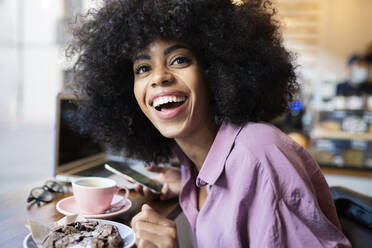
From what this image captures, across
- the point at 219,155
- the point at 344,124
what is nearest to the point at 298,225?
the point at 219,155

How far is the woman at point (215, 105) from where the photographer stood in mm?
812

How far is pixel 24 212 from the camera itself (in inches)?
41.3

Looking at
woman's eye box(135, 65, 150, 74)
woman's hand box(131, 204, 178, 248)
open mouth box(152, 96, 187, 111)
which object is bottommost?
woman's hand box(131, 204, 178, 248)

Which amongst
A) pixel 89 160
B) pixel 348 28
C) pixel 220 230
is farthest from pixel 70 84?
pixel 348 28

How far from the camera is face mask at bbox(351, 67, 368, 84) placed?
155 inches

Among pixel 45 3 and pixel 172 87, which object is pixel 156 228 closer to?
pixel 172 87

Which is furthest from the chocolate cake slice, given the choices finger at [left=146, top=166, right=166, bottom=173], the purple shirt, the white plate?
finger at [left=146, top=166, right=166, bottom=173]

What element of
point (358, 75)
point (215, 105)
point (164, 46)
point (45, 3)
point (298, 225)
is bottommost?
point (298, 225)

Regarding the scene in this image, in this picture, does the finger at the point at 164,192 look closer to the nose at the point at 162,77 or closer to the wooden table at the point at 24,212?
the wooden table at the point at 24,212

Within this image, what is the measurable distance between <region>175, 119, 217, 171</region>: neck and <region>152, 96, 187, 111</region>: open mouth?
0.42 feet

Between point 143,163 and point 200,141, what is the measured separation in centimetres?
48

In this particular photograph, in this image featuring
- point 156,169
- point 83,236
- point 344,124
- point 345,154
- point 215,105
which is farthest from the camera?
point 345,154

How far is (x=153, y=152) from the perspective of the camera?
4.72 ft

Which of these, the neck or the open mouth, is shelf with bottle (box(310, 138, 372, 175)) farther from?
the open mouth
